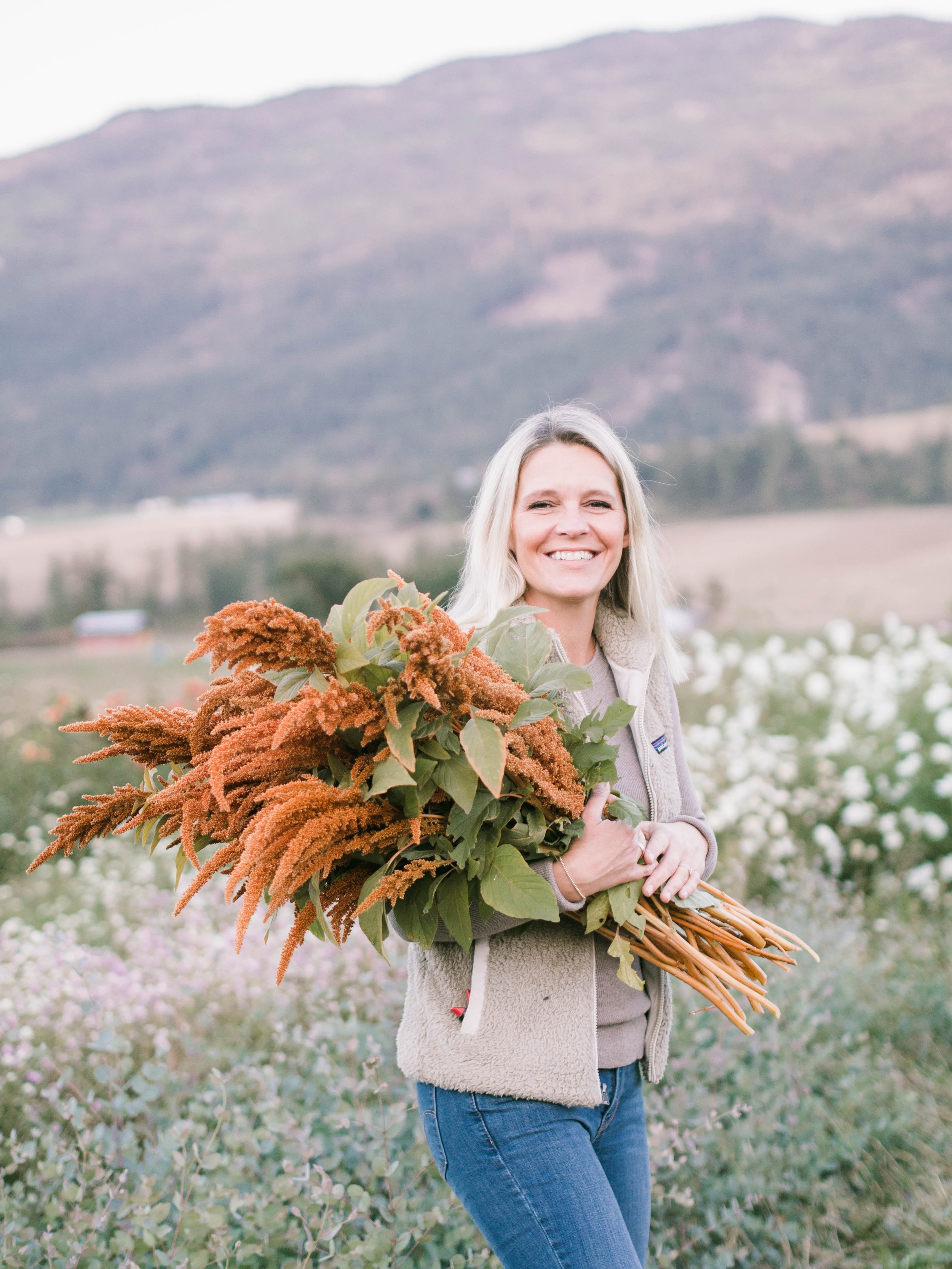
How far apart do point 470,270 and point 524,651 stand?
28.1 m

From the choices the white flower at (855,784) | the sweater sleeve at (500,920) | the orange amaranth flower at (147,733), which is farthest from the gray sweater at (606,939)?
the white flower at (855,784)

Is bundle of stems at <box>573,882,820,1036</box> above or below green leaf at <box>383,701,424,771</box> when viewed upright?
below

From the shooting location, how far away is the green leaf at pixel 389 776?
1156mm

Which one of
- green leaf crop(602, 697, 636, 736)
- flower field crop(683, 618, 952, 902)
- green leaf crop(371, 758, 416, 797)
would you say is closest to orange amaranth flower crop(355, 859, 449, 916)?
green leaf crop(371, 758, 416, 797)

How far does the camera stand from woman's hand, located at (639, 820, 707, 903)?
1.50 meters

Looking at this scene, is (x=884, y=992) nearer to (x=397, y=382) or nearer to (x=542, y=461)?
(x=542, y=461)

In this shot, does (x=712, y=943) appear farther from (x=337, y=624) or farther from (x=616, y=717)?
(x=337, y=624)

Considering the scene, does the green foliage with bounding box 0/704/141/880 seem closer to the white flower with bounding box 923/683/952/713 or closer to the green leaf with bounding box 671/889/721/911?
the white flower with bounding box 923/683/952/713

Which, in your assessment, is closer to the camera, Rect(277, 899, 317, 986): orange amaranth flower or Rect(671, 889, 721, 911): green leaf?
Rect(277, 899, 317, 986): orange amaranth flower

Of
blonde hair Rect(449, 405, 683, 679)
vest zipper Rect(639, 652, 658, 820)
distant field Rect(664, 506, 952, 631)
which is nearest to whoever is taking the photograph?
vest zipper Rect(639, 652, 658, 820)

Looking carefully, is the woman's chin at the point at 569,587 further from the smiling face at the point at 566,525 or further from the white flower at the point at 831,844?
the white flower at the point at 831,844

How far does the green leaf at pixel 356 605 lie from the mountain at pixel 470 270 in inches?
484

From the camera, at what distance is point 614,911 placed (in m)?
1.42

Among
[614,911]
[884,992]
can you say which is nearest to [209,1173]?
[614,911]
